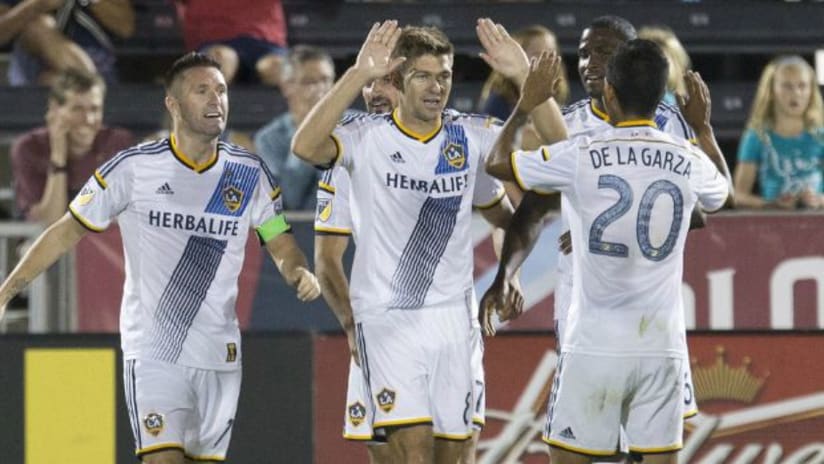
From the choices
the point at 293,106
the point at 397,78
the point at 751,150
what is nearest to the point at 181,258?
the point at 397,78

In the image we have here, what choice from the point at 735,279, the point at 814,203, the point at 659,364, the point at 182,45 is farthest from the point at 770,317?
the point at 182,45

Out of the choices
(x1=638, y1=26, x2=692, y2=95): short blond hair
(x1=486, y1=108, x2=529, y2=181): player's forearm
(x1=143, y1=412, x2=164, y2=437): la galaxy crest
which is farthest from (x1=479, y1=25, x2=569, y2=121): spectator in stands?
(x1=143, y1=412, x2=164, y2=437): la galaxy crest

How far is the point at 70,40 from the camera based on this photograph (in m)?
10.6

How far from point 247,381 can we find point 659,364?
8.58ft

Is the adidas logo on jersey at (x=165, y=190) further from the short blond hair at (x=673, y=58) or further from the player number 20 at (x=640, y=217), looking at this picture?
the short blond hair at (x=673, y=58)

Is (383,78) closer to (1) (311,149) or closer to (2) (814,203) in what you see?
(1) (311,149)

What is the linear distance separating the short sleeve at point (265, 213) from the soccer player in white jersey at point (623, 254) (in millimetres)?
1046

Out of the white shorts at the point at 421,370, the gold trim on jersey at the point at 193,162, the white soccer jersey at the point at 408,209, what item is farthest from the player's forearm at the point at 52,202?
the white shorts at the point at 421,370

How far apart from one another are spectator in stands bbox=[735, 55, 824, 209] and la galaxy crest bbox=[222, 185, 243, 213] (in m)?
3.51

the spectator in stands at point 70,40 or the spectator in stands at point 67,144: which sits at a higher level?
the spectator in stands at point 70,40

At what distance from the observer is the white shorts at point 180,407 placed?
22.2 feet

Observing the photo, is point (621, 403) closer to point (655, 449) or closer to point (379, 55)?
point (655, 449)

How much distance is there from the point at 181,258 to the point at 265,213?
0.38 m

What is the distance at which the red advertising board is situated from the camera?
319 inches
